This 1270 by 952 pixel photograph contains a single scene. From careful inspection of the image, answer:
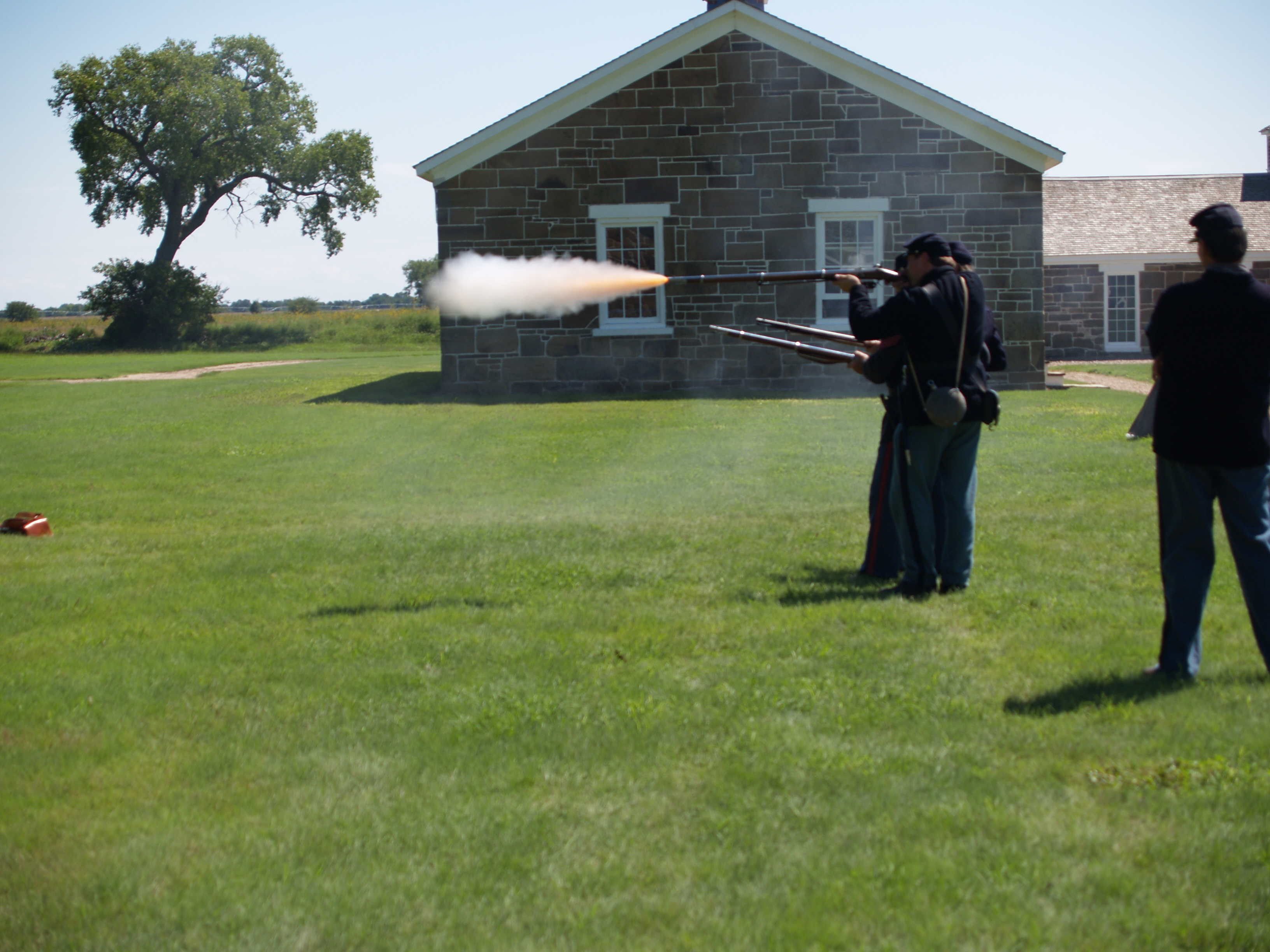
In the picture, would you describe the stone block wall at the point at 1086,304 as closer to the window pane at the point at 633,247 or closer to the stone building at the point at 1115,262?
the stone building at the point at 1115,262

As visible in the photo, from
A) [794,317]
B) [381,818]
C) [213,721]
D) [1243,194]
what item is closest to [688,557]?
[213,721]

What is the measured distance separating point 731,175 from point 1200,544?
Answer: 54.6ft

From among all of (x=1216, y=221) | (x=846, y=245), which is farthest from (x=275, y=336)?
(x=1216, y=221)

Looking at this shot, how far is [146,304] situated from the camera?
54000 millimetres

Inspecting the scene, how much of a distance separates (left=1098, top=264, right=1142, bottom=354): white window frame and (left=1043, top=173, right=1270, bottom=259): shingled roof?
22.8 inches

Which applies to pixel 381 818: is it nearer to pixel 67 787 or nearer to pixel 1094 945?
pixel 67 787

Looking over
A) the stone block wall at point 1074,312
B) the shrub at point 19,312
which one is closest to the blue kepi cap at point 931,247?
the stone block wall at point 1074,312

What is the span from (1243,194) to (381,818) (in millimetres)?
37876

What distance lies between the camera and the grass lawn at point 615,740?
3.44 metres

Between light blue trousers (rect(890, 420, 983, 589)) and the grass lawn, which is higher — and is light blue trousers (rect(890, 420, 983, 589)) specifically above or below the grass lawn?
above

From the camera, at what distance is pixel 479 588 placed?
7.41m

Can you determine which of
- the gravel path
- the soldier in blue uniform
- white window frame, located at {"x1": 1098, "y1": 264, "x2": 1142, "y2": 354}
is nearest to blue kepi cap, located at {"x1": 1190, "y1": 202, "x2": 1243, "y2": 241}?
the soldier in blue uniform

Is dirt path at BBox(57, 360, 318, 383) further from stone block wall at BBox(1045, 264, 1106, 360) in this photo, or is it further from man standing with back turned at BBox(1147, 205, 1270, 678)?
man standing with back turned at BBox(1147, 205, 1270, 678)

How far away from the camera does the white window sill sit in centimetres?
2123
